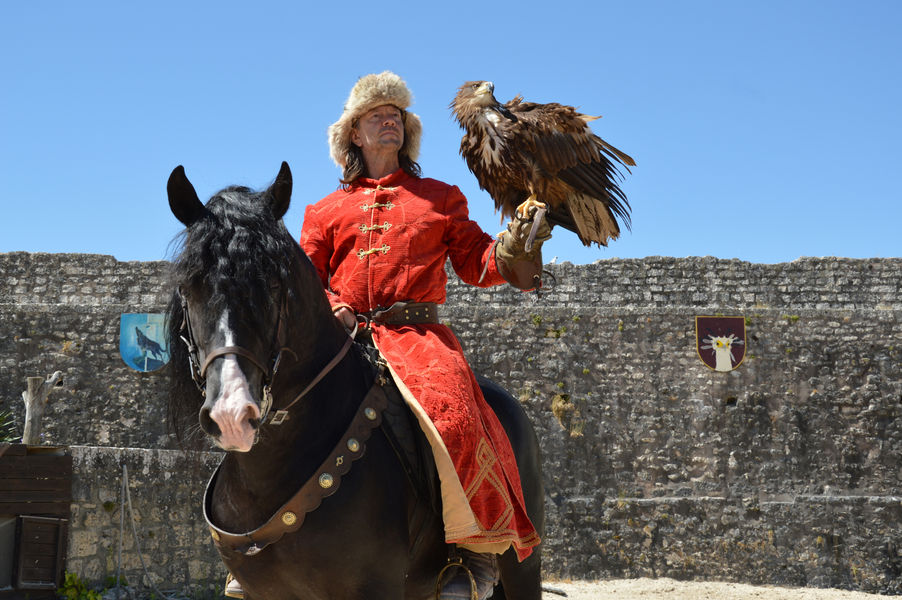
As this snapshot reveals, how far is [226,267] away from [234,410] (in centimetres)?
42

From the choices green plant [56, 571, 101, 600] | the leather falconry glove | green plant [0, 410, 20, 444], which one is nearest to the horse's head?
the leather falconry glove

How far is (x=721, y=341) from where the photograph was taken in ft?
44.3

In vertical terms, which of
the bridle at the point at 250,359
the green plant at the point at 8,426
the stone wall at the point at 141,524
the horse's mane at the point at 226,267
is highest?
the horse's mane at the point at 226,267

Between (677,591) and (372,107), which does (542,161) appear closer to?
(372,107)

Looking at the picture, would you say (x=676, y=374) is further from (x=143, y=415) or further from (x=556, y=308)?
(x=143, y=415)

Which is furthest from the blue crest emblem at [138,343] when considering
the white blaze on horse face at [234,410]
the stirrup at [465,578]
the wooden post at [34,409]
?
the white blaze on horse face at [234,410]

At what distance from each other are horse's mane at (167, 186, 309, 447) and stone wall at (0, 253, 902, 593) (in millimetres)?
10282

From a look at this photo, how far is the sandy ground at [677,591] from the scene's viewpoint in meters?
11.0

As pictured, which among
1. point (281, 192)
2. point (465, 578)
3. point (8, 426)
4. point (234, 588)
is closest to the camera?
point (281, 192)

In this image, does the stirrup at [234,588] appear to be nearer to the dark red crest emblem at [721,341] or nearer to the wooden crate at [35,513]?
the wooden crate at [35,513]

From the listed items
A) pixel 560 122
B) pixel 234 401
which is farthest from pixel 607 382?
pixel 234 401

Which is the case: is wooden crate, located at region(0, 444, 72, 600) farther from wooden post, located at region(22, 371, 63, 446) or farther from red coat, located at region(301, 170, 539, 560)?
red coat, located at region(301, 170, 539, 560)

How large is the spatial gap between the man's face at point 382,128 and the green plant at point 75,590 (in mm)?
6743

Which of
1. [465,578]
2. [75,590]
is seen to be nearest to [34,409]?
[75,590]
